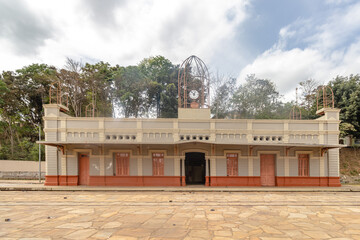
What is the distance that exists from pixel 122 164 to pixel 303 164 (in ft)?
41.6

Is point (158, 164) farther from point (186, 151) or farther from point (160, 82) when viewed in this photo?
point (160, 82)

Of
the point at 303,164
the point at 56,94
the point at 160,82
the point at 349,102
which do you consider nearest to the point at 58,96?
the point at 56,94

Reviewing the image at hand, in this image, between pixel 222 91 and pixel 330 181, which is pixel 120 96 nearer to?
pixel 222 91

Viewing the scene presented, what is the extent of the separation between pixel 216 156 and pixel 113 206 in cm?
807

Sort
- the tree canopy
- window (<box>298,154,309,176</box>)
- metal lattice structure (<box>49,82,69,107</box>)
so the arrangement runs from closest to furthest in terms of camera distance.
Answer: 1. window (<box>298,154,309,176</box>)
2. metal lattice structure (<box>49,82,69,107</box>)
3. the tree canopy

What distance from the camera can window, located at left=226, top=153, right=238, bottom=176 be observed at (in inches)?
586

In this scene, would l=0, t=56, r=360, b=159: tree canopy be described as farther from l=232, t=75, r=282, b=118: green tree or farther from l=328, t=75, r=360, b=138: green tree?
l=328, t=75, r=360, b=138: green tree

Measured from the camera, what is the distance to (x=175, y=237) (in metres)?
5.54

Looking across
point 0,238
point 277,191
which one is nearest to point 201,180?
point 277,191

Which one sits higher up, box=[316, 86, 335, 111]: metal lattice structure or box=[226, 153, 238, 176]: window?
box=[316, 86, 335, 111]: metal lattice structure

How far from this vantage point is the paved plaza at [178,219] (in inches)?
226

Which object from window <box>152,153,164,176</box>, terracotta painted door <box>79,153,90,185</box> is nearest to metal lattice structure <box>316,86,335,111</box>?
window <box>152,153,164,176</box>

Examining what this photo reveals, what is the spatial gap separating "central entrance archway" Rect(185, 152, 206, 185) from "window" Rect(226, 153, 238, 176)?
2.41m

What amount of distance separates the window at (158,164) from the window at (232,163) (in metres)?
4.58
